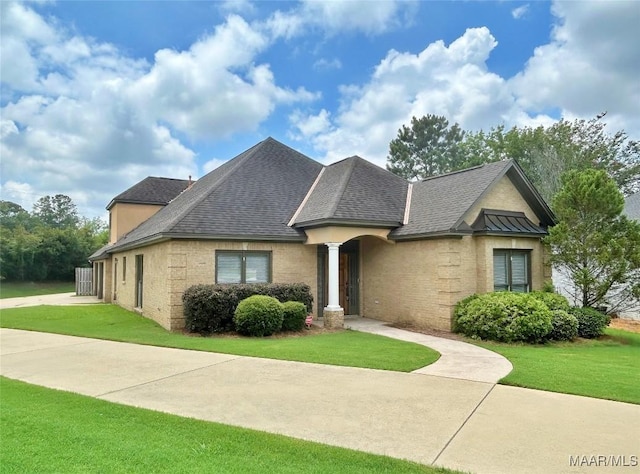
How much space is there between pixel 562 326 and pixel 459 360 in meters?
4.89

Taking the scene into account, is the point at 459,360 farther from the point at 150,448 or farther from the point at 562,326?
the point at 150,448

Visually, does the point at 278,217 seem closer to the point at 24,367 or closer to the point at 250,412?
the point at 24,367

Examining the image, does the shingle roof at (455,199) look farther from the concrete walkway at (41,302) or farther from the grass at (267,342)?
the concrete walkway at (41,302)

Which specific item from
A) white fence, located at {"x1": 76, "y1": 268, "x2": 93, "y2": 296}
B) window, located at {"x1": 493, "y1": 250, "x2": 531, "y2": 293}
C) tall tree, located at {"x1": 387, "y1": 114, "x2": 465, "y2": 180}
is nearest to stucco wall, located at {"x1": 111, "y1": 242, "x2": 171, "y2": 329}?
window, located at {"x1": 493, "y1": 250, "x2": 531, "y2": 293}

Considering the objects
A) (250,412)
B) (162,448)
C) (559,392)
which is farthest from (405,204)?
(162,448)

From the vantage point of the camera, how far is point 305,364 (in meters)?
8.08

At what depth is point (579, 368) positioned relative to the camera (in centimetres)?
780

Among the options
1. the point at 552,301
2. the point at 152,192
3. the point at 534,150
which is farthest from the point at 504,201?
the point at 534,150

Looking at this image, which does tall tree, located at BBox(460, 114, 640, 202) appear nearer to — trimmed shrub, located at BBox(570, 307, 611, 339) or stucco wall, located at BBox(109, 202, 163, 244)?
trimmed shrub, located at BBox(570, 307, 611, 339)

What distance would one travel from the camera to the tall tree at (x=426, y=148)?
167ft

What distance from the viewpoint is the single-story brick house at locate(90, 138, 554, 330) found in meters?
13.1

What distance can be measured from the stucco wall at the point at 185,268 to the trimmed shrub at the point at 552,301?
7263 mm

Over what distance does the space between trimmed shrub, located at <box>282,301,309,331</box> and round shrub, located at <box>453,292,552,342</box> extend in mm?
4529

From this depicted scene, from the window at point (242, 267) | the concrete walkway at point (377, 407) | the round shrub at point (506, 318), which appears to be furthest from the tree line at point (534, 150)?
the concrete walkway at point (377, 407)
